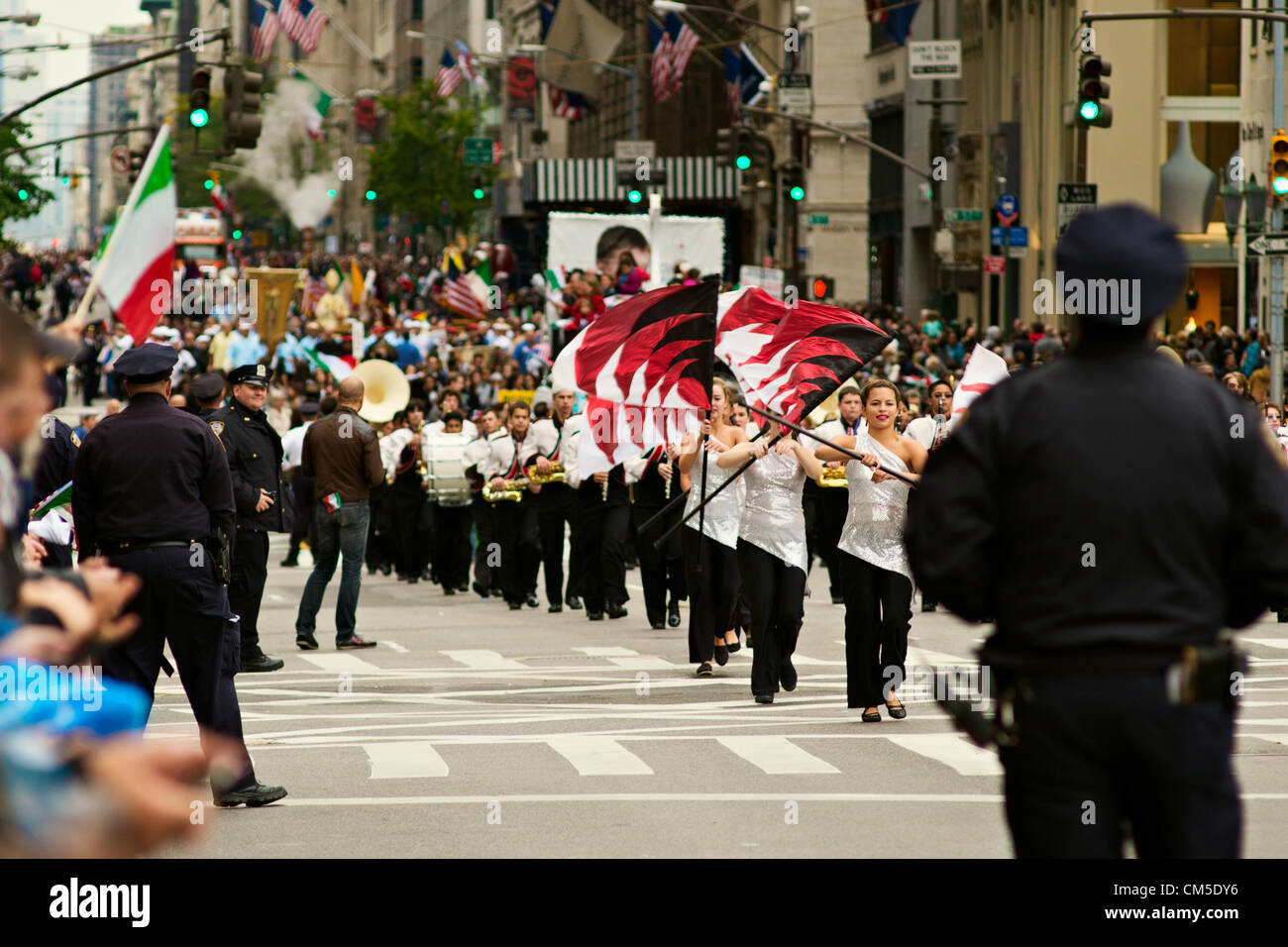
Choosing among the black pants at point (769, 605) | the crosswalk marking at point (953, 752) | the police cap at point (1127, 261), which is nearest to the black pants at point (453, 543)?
the black pants at point (769, 605)

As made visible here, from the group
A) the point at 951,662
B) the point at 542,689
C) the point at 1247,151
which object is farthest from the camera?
the point at 1247,151

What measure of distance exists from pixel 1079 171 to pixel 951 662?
1665 cm

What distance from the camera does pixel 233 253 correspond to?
384ft

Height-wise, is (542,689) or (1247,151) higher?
(1247,151)

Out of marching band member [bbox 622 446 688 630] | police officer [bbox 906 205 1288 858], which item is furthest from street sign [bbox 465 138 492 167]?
police officer [bbox 906 205 1288 858]

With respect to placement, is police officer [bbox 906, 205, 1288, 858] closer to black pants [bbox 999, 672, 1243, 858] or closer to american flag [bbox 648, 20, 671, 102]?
black pants [bbox 999, 672, 1243, 858]

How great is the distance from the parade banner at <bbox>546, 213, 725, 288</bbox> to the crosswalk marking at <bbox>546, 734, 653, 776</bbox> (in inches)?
1134

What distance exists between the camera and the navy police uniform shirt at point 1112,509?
476 centimetres

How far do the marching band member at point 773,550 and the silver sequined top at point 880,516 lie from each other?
1223mm

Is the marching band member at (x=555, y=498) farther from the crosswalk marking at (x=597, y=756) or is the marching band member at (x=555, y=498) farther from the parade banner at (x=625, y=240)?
the parade banner at (x=625, y=240)

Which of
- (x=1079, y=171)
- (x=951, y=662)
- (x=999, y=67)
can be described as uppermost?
(x=999, y=67)
